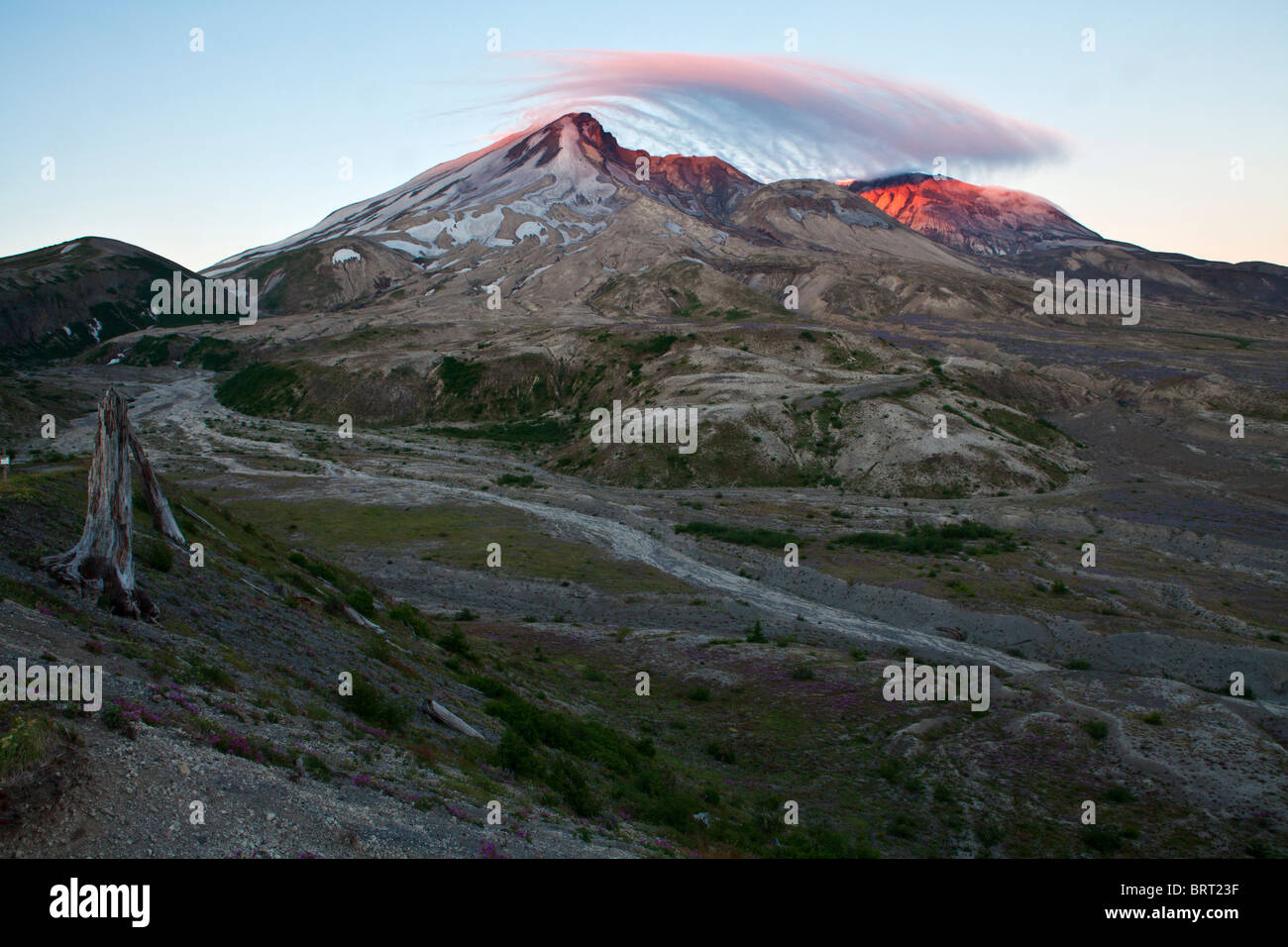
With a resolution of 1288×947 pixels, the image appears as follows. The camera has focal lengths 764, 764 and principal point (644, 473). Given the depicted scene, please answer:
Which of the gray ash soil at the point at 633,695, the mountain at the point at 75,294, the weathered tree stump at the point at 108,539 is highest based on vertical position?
the mountain at the point at 75,294

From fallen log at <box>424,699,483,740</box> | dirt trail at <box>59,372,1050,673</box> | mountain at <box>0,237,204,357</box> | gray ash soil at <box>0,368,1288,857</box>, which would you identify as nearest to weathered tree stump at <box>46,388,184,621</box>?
gray ash soil at <box>0,368,1288,857</box>

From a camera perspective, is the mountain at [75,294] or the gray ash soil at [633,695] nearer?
the gray ash soil at [633,695]

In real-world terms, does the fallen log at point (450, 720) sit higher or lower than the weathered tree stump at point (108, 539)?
lower

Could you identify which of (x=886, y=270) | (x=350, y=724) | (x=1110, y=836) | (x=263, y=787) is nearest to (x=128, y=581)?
(x=350, y=724)

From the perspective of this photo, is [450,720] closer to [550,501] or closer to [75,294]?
[550,501]

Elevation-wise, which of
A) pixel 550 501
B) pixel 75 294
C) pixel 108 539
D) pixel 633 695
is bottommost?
pixel 633 695

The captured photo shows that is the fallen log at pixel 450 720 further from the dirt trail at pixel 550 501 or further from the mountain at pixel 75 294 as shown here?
the mountain at pixel 75 294

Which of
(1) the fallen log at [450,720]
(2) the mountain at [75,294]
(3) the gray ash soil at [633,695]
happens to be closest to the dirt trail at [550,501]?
(3) the gray ash soil at [633,695]

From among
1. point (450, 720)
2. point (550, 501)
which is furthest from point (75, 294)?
point (450, 720)
